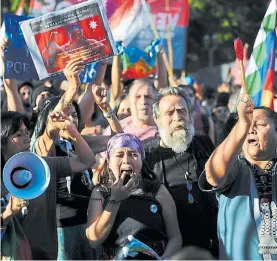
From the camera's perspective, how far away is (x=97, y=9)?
6141 mm

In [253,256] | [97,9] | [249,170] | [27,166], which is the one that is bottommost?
[253,256]

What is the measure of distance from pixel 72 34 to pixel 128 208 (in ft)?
4.54

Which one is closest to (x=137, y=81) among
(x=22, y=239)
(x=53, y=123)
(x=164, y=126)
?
(x=164, y=126)

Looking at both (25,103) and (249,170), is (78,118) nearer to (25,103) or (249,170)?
(249,170)

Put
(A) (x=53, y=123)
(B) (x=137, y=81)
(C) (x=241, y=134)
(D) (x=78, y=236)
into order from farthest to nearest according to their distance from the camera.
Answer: (B) (x=137, y=81)
(D) (x=78, y=236)
(A) (x=53, y=123)
(C) (x=241, y=134)

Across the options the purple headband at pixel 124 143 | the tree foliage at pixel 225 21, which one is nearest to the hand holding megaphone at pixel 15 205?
the purple headband at pixel 124 143

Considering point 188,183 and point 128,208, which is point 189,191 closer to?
point 188,183

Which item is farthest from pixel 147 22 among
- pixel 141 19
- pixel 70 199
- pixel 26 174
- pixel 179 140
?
pixel 26 174

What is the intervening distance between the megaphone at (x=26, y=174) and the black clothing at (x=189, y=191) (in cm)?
82

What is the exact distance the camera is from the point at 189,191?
591cm

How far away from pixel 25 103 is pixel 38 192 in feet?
15.7

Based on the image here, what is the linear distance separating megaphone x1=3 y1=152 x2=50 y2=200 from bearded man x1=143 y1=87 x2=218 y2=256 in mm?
794

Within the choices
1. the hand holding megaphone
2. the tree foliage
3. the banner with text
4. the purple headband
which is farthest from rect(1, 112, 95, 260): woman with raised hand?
the tree foliage

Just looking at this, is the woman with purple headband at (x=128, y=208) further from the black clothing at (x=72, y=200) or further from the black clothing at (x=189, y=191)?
the black clothing at (x=72, y=200)
